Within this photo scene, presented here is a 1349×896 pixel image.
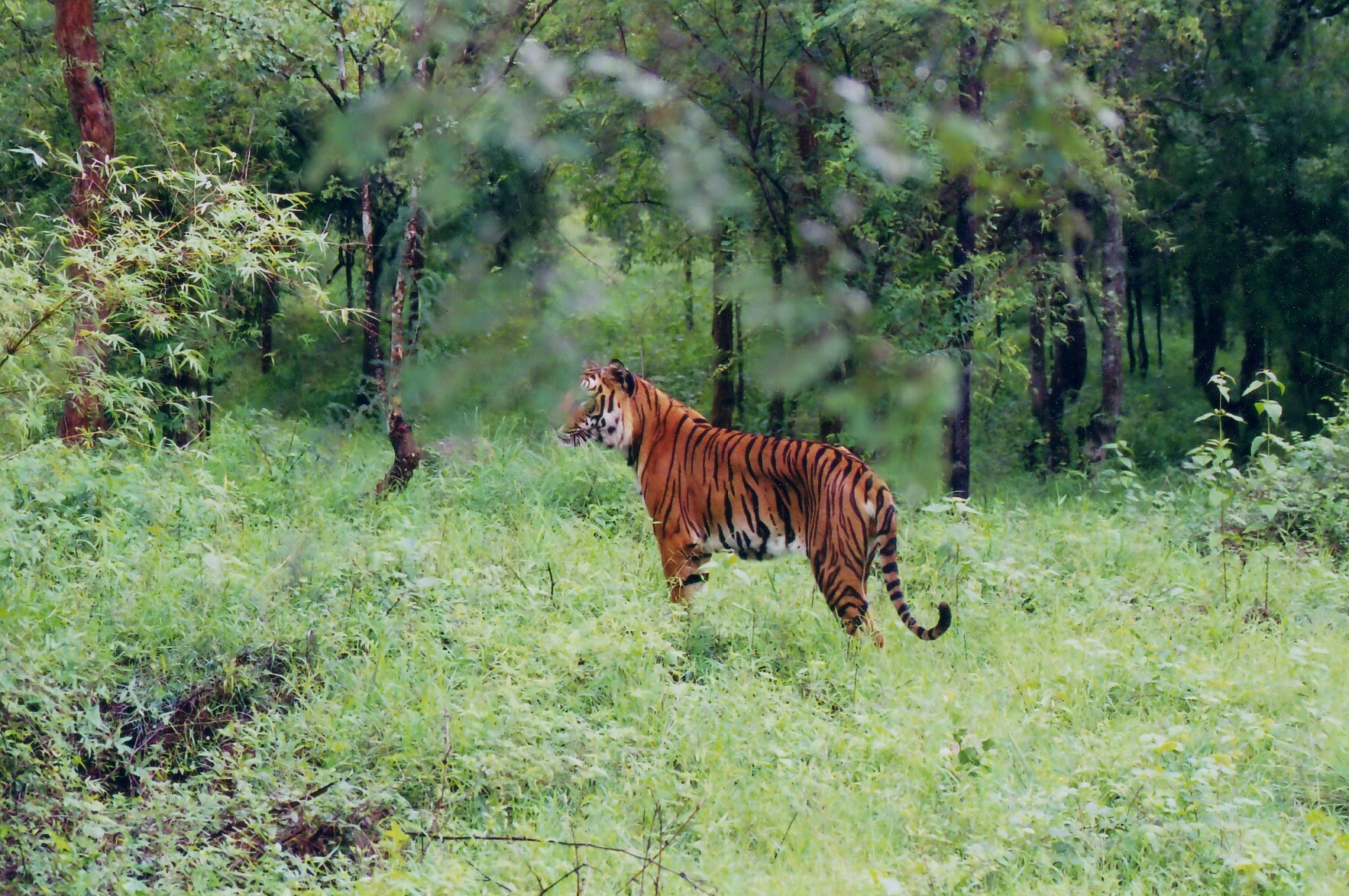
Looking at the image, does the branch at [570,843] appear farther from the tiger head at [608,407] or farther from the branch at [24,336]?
the tiger head at [608,407]

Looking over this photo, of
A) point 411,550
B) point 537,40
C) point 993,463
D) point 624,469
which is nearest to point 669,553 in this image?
point 411,550

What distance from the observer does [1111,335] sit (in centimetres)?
1176

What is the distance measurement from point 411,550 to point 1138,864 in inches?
147

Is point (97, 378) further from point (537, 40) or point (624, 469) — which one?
point (537, 40)

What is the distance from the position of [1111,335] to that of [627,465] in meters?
5.70

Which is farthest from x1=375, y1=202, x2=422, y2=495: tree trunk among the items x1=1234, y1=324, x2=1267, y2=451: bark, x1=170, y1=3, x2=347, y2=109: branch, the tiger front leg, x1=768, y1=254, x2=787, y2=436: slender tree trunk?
x1=1234, y1=324, x2=1267, y2=451: bark

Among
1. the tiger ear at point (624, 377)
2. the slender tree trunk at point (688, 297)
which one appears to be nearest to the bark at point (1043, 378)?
the slender tree trunk at point (688, 297)

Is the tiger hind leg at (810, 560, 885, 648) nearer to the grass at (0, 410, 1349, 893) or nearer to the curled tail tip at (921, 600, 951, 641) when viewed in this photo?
the grass at (0, 410, 1349, 893)

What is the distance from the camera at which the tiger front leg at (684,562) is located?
6355 mm

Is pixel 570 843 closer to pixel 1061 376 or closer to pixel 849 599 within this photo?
pixel 849 599

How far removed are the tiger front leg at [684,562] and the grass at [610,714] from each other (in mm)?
129

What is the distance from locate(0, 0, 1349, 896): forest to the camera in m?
4.23

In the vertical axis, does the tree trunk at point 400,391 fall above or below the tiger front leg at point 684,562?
above

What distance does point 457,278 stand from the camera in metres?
11.9
